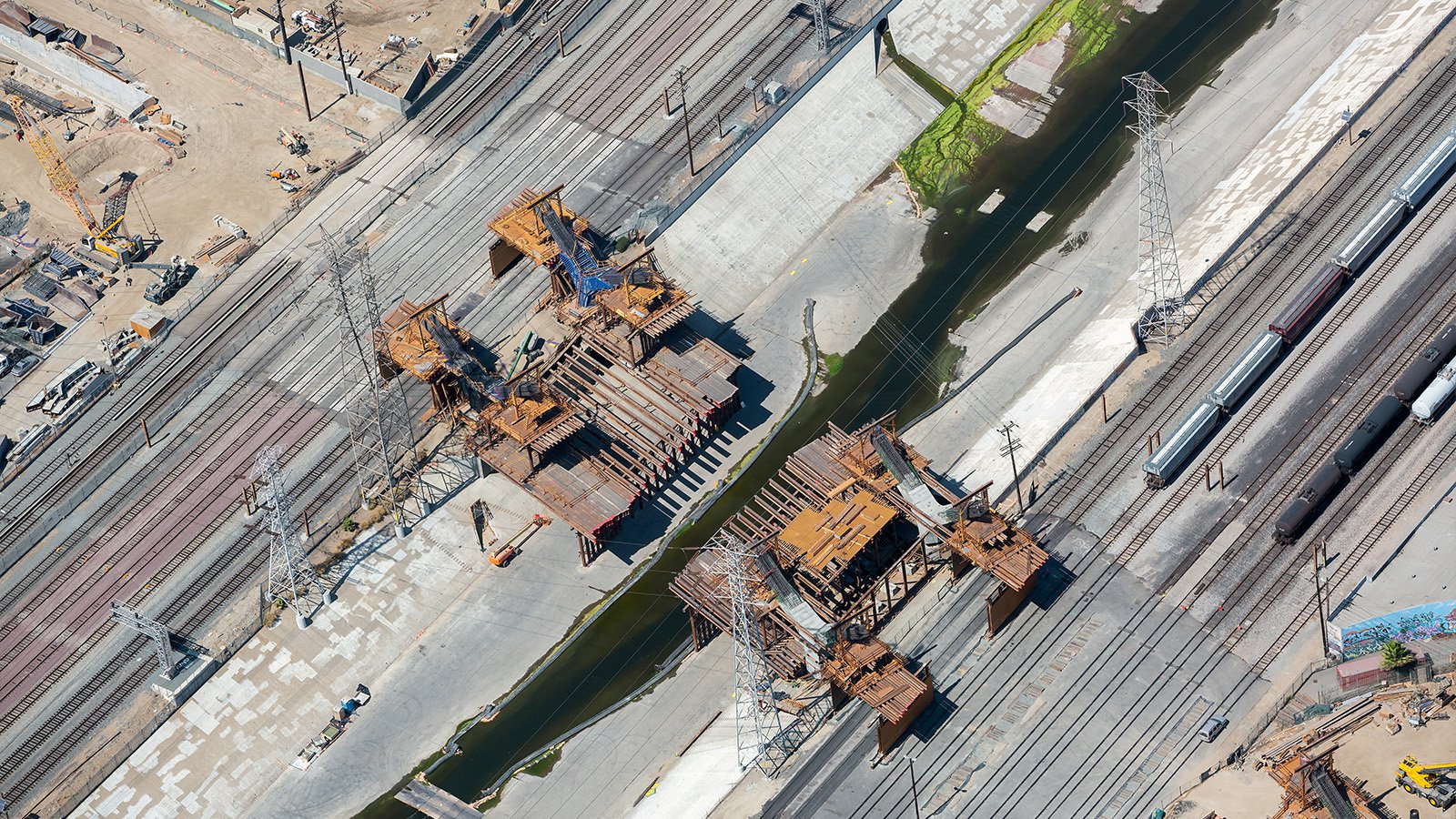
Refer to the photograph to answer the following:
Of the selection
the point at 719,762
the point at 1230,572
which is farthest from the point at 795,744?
the point at 1230,572

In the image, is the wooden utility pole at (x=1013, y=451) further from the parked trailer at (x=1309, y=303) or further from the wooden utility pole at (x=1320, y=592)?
the parked trailer at (x=1309, y=303)

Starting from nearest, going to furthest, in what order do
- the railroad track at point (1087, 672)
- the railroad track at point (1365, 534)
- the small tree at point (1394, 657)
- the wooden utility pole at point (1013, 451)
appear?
the small tree at point (1394, 657)
the railroad track at point (1087, 672)
the railroad track at point (1365, 534)
the wooden utility pole at point (1013, 451)

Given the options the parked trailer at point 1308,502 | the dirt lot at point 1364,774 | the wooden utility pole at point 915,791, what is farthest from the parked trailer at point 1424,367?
the wooden utility pole at point 915,791

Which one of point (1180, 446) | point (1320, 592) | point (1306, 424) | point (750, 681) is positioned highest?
point (1306, 424)

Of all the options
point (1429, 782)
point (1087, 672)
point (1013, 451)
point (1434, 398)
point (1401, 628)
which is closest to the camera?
point (1429, 782)

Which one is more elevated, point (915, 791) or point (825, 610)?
point (825, 610)

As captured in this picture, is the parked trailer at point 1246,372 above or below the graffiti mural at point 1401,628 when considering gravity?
above

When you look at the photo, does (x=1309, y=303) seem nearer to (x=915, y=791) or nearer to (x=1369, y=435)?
(x=1369, y=435)

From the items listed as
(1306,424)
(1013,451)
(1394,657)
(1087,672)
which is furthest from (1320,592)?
(1013,451)
